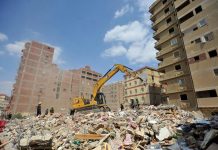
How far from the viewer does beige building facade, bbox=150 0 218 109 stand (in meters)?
18.8

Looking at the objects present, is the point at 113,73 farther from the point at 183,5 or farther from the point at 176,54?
the point at 183,5

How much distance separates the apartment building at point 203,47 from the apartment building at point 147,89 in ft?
54.9

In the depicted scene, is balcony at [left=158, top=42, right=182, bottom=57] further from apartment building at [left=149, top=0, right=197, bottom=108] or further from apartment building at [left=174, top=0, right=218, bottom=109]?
apartment building at [left=174, top=0, right=218, bottom=109]

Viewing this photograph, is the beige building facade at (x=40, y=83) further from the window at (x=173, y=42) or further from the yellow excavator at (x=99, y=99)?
the window at (x=173, y=42)

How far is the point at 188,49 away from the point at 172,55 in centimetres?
415

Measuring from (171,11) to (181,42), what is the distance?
6.98 metres

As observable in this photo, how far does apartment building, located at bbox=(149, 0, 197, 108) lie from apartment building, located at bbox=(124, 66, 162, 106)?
35.7 ft

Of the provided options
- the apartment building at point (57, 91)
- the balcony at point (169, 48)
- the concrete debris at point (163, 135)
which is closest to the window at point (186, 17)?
the balcony at point (169, 48)

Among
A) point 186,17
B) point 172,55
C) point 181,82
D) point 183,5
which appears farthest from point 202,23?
point 181,82

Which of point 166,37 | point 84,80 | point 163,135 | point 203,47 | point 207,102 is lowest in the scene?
point 163,135

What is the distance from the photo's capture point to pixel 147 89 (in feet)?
129

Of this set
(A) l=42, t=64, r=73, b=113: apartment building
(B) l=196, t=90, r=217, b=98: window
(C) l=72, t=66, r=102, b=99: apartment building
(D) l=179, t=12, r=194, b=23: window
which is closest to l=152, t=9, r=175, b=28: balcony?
(D) l=179, t=12, r=194, b=23: window

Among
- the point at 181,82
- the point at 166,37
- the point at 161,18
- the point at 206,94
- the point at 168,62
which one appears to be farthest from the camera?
the point at 161,18

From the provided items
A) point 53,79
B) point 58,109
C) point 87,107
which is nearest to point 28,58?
point 53,79
